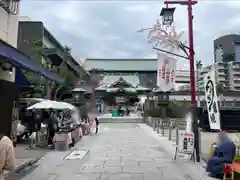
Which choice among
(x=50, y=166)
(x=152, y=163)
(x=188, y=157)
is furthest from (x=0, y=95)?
(x=188, y=157)

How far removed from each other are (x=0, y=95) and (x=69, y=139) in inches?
193

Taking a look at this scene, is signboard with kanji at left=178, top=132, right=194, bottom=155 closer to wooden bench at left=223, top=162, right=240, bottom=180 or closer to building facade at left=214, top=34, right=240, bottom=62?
wooden bench at left=223, top=162, right=240, bottom=180

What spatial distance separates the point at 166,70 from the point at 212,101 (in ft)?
8.55

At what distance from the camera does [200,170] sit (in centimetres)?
871

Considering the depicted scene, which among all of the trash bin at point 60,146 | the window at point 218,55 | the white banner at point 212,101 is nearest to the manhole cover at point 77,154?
the trash bin at point 60,146

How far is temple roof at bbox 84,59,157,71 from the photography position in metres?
80.2

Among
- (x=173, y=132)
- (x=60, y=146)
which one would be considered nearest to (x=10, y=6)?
(x=60, y=146)

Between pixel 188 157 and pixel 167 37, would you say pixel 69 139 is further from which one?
pixel 167 37

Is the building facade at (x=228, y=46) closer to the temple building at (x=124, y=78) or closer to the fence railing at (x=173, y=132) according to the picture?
the temple building at (x=124, y=78)

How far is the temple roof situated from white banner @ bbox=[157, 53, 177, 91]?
219 ft

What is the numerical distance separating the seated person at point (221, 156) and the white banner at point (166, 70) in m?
3.96

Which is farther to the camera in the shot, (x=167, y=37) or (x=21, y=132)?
(x=21, y=132)

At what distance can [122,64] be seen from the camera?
8394 centimetres

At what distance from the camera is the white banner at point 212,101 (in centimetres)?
888
